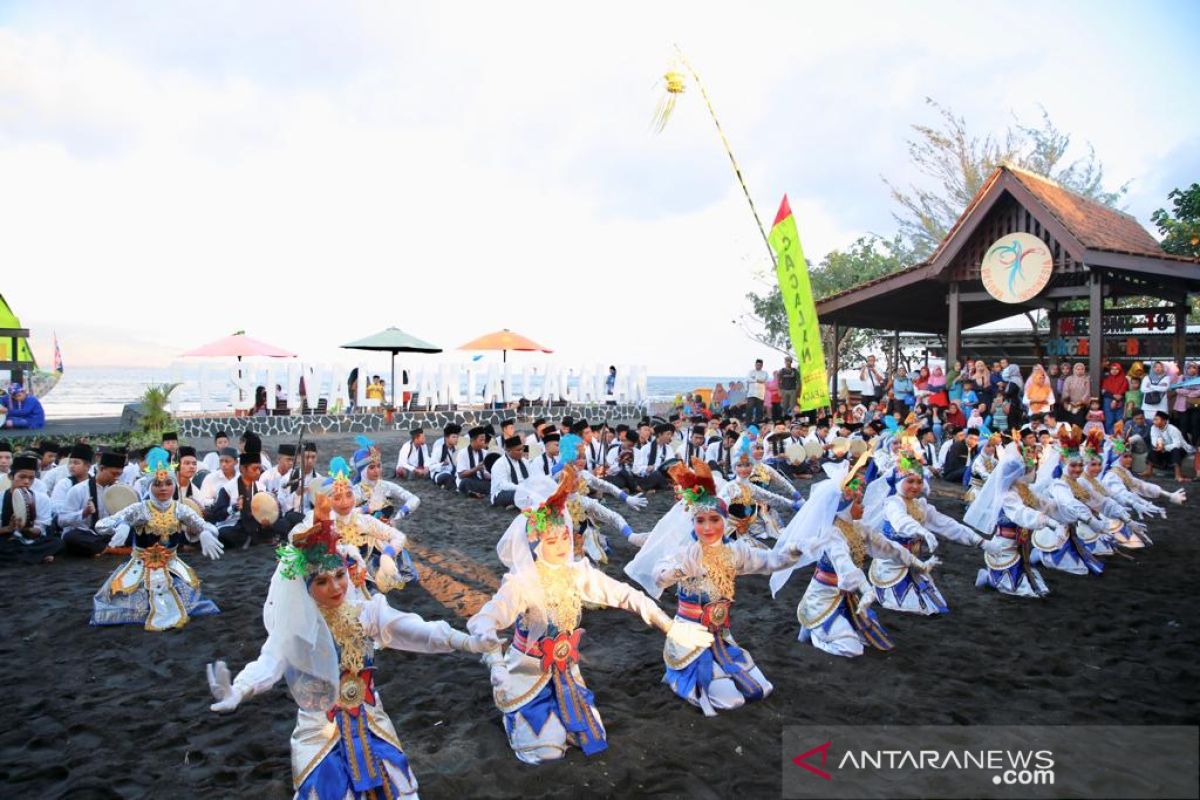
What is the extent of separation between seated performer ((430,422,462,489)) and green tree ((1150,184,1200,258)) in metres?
20.8

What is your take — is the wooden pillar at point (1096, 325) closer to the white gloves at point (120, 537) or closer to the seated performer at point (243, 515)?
the seated performer at point (243, 515)

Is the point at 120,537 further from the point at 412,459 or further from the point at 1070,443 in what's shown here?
the point at 1070,443

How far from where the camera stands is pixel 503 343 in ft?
80.2

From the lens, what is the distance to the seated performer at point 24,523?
8.73 m

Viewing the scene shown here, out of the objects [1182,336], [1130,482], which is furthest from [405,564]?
[1182,336]

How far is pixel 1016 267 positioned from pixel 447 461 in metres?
12.8

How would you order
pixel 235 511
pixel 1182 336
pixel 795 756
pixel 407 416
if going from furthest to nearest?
pixel 407 416 < pixel 1182 336 < pixel 235 511 < pixel 795 756

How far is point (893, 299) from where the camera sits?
20.7 metres

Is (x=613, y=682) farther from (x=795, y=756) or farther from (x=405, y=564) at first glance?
(x=405, y=564)

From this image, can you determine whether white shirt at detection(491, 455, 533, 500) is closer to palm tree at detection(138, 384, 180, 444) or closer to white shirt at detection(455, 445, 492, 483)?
white shirt at detection(455, 445, 492, 483)

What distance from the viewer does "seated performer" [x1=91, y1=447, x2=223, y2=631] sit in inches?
270

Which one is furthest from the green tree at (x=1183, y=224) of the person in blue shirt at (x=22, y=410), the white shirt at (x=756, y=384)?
the person in blue shirt at (x=22, y=410)

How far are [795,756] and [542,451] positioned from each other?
24.4ft

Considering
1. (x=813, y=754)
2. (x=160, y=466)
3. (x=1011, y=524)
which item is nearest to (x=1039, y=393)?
(x=1011, y=524)
